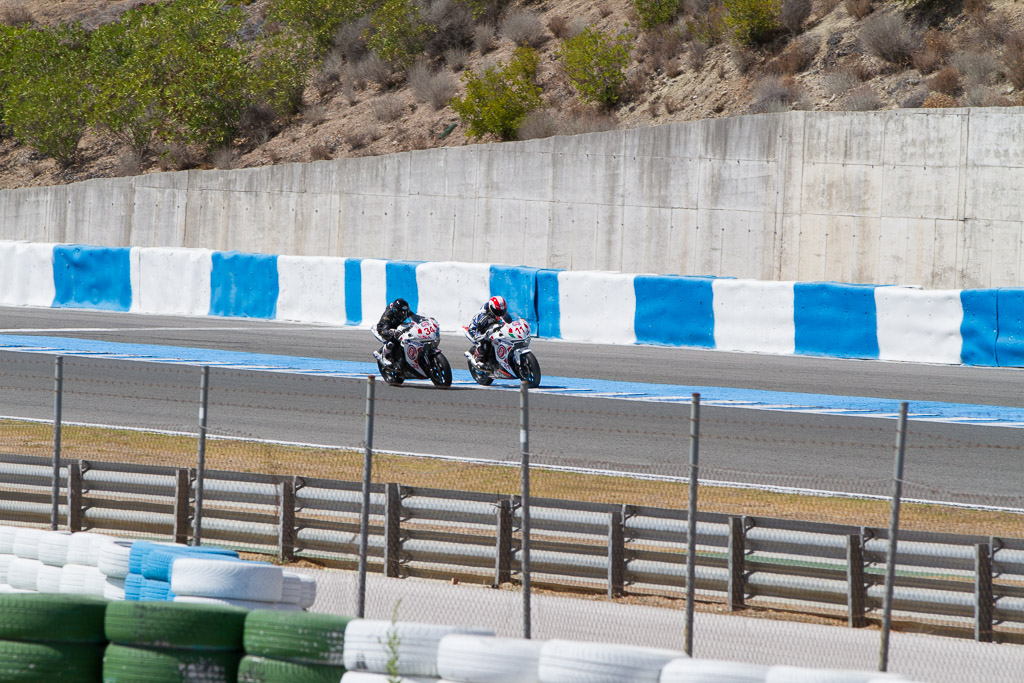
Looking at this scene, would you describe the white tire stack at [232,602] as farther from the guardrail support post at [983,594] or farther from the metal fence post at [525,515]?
the guardrail support post at [983,594]

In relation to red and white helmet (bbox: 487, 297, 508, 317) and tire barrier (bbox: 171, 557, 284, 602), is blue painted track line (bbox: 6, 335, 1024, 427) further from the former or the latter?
tire barrier (bbox: 171, 557, 284, 602)

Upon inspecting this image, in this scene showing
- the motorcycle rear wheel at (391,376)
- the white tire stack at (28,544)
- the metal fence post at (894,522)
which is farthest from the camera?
the motorcycle rear wheel at (391,376)

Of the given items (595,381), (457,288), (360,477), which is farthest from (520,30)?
(360,477)

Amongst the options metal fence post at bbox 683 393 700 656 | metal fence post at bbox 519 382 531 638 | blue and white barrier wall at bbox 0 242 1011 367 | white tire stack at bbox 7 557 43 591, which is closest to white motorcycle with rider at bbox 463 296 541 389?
blue and white barrier wall at bbox 0 242 1011 367

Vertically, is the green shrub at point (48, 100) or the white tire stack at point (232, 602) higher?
the green shrub at point (48, 100)

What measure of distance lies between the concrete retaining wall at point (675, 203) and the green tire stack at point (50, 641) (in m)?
20.7

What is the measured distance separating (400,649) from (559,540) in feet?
12.5

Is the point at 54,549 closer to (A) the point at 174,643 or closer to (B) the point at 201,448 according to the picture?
(B) the point at 201,448

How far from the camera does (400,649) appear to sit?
5.74 m

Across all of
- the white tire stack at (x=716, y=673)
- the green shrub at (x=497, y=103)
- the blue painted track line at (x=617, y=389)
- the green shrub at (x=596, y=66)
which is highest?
the green shrub at (x=596, y=66)

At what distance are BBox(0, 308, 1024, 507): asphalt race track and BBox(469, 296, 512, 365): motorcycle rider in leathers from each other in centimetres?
63

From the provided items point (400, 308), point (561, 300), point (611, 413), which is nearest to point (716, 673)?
point (611, 413)

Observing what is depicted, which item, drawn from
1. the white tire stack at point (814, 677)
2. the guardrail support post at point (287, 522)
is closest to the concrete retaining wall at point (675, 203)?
the guardrail support post at point (287, 522)

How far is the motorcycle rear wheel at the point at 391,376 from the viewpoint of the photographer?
1783 centimetres
